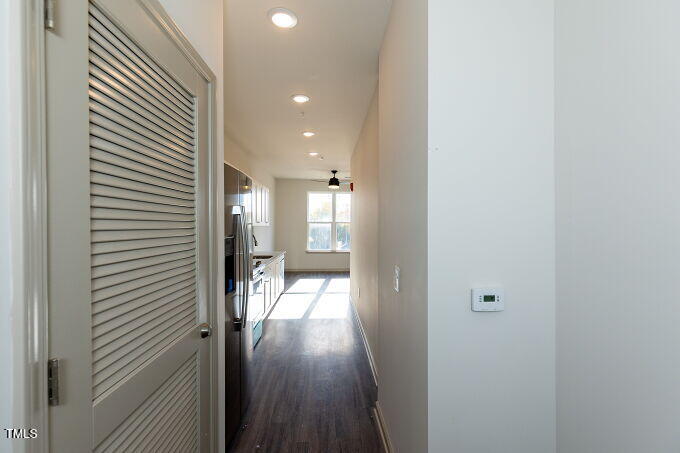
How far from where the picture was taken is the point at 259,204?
5.88 m

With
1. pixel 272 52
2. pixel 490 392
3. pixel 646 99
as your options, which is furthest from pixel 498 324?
pixel 272 52

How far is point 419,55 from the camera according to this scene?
4.06ft

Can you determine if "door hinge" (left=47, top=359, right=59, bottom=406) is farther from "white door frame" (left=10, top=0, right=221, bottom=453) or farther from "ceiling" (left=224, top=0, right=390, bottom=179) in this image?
"ceiling" (left=224, top=0, right=390, bottom=179)

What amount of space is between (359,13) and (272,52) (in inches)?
28.5

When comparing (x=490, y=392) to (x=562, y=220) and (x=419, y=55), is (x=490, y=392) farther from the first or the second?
(x=419, y=55)

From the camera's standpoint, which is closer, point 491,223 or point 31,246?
point 31,246

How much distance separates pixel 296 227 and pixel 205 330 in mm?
7256

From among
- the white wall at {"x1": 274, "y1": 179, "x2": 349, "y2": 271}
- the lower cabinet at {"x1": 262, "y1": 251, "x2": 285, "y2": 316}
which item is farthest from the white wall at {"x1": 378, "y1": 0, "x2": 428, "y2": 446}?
the white wall at {"x1": 274, "y1": 179, "x2": 349, "y2": 271}

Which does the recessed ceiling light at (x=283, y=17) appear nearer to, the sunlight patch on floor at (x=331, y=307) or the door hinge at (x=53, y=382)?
the door hinge at (x=53, y=382)

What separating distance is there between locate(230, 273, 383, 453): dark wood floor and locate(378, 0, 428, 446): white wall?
35cm

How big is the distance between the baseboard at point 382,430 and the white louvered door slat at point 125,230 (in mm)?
1084

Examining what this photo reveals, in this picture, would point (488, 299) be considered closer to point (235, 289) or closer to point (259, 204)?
point (235, 289)

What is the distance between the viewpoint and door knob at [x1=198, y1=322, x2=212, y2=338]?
55.9 inches

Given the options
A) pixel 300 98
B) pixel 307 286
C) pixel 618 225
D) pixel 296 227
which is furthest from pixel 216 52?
pixel 296 227
